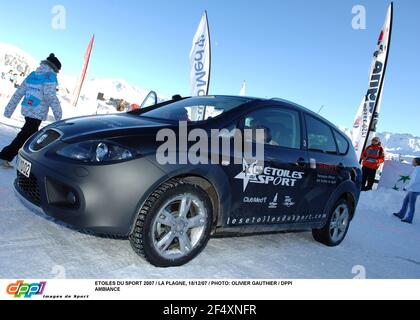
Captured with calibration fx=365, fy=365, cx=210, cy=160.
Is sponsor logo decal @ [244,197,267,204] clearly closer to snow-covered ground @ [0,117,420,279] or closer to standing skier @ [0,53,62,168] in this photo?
snow-covered ground @ [0,117,420,279]

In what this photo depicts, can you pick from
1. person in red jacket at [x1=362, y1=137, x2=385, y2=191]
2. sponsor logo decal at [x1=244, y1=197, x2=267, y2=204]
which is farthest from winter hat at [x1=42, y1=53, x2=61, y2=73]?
person in red jacket at [x1=362, y1=137, x2=385, y2=191]

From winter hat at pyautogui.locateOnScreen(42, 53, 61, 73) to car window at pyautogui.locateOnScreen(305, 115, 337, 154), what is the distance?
382 cm

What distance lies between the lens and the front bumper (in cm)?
251

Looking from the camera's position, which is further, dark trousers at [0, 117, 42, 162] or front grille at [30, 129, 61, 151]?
dark trousers at [0, 117, 42, 162]

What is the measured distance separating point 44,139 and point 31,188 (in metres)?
0.47

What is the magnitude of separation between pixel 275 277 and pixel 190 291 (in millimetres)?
933

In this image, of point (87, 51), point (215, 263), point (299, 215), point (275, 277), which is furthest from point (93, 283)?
point (87, 51)

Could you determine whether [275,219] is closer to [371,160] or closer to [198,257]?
[198,257]

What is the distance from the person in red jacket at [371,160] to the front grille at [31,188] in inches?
422

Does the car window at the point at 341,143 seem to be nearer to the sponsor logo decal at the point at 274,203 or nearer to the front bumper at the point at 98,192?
the sponsor logo decal at the point at 274,203

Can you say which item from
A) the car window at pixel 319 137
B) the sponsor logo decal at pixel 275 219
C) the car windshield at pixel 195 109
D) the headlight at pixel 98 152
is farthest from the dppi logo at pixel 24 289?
the car window at pixel 319 137

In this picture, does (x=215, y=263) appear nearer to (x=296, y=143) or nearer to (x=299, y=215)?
(x=299, y=215)

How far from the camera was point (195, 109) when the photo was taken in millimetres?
3830

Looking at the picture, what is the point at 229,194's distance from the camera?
3.14 meters
